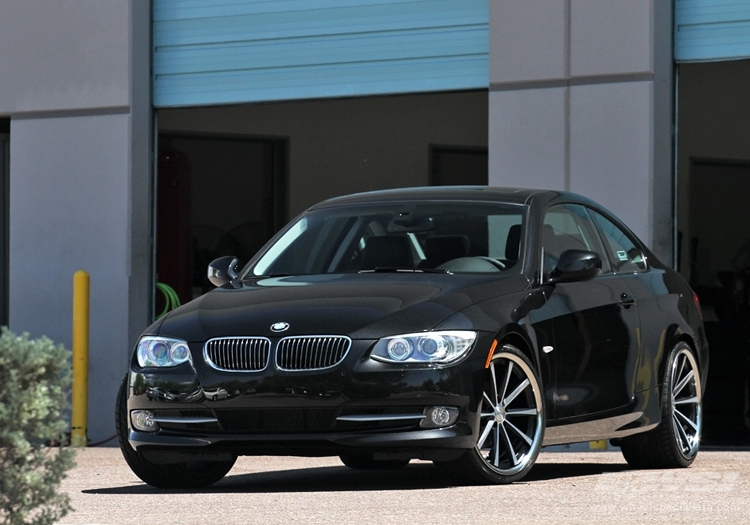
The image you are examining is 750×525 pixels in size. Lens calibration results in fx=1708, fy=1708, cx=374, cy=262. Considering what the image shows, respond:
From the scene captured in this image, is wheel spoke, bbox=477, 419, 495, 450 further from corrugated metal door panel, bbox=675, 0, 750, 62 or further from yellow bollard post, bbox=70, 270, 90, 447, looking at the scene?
yellow bollard post, bbox=70, 270, 90, 447

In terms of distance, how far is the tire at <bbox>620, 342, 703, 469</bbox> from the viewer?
31.2 feet

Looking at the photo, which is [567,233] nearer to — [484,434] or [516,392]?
[516,392]

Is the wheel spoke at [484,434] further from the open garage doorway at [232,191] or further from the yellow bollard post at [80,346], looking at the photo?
the open garage doorway at [232,191]

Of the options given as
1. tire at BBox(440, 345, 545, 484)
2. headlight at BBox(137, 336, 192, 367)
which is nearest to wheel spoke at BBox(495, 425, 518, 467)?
tire at BBox(440, 345, 545, 484)

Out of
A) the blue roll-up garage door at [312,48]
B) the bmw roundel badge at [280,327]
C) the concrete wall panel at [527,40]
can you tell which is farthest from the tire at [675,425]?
the blue roll-up garage door at [312,48]

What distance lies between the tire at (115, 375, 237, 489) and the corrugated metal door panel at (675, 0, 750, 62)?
5.56 m

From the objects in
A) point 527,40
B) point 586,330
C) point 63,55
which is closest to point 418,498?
point 586,330

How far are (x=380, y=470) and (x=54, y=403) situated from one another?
480cm

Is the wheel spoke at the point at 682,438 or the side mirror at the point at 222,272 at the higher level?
the side mirror at the point at 222,272

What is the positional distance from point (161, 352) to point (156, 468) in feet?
2.31

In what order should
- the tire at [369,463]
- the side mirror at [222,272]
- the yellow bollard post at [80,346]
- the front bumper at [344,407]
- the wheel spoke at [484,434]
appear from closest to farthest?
the front bumper at [344,407] < the wheel spoke at [484,434] < the side mirror at [222,272] < the tire at [369,463] < the yellow bollard post at [80,346]

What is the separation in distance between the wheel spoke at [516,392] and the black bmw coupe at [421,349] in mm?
11

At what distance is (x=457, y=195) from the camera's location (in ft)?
30.5

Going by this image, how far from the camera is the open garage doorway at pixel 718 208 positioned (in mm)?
21641
